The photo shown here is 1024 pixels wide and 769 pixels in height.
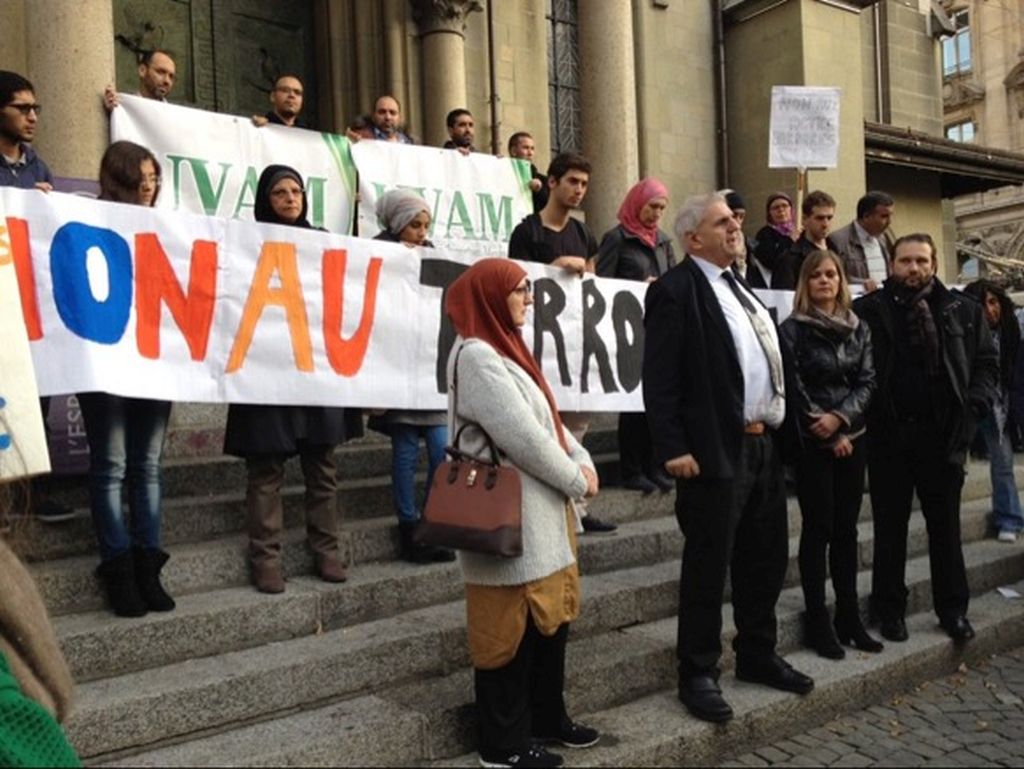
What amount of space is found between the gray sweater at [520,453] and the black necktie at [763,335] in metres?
1.25

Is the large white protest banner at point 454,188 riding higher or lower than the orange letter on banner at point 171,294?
higher

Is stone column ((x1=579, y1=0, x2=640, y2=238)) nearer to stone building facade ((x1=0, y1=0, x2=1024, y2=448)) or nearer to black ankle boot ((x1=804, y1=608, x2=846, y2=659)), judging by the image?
stone building facade ((x1=0, y1=0, x2=1024, y2=448))

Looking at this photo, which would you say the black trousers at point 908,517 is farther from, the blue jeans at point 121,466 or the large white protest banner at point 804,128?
the blue jeans at point 121,466

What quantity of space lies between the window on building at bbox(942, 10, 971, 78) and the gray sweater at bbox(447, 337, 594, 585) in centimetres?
5320

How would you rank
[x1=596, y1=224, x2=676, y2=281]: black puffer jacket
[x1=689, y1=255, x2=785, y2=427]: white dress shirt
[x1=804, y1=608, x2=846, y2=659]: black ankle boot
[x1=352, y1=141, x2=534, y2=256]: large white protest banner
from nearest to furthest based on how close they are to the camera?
[x1=689, y1=255, x2=785, y2=427]: white dress shirt, [x1=804, y1=608, x2=846, y2=659]: black ankle boot, [x1=596, y1=224, x2=676, y2=281]: black puffer jacket, [x1=352, y1=141, x2=534, y2=256]: large white protest banner

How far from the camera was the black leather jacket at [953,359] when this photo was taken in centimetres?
518

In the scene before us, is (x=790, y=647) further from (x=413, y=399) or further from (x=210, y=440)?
(x=210, y=440)

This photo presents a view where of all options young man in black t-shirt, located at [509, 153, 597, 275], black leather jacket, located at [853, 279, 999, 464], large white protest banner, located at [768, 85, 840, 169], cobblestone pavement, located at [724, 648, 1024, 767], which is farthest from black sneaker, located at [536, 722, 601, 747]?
large white protest banner, located at [768, 85, 840, 169]

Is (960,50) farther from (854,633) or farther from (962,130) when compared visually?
(854,633)

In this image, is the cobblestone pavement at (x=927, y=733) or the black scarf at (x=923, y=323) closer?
the cobblestone pavement at (x=927, y=733)

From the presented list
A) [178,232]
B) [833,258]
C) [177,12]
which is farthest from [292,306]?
[177,12]

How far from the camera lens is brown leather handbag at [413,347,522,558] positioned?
331 cm

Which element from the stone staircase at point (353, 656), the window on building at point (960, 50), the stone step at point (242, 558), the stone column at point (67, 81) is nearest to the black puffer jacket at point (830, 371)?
the stone staircase at point (353, 656)

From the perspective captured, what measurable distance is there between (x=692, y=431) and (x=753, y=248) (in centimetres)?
407
